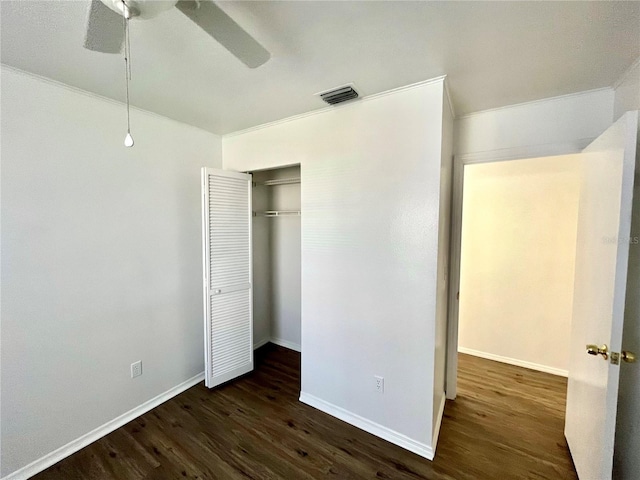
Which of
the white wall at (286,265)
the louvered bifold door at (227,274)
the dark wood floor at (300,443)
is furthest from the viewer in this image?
the white wall at (286,265)

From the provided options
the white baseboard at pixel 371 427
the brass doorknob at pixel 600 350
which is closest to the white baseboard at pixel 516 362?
the white baseboard at pixel 371 427

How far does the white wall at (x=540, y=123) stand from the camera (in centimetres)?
181

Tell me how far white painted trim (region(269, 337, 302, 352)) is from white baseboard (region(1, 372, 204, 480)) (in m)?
1.19

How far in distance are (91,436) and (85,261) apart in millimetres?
1281

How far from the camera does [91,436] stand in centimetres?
193

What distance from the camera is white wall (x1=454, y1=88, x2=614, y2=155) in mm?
1813

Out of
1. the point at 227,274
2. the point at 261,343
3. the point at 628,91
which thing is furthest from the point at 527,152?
the point at 261,343

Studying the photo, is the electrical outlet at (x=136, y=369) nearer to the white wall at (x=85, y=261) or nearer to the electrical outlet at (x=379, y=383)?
the white wall at (x=85, y=261)

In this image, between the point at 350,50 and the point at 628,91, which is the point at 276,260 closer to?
the point at 350,50

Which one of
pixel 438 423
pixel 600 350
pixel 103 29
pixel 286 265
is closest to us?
pixel 103 29

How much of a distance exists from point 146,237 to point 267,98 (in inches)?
60.0

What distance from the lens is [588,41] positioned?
1.33 meters

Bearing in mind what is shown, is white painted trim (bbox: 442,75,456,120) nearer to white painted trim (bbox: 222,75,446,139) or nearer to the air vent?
white painted trim (bbox: 222,75,446,139)

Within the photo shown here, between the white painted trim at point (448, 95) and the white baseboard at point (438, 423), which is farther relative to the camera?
the white baseboard at point (438, 423)
